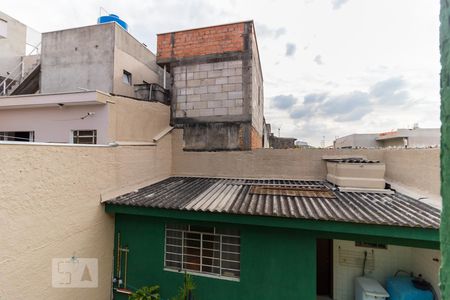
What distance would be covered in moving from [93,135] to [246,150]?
5.79m

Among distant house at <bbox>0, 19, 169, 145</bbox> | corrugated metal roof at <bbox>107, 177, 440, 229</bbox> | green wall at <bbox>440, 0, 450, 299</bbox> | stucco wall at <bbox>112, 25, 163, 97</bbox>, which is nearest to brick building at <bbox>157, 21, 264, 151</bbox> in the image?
distant house at <bbox>0, 19, 169, 145</bbox>

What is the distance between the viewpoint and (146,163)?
27.9 ft

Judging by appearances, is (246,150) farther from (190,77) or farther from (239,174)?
(190,77)

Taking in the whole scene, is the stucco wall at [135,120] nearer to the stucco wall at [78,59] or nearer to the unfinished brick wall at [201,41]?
the stucco wall at [78,59]

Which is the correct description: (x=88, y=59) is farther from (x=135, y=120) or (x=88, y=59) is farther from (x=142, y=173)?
(x=142, y=173)

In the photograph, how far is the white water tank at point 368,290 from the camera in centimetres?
630

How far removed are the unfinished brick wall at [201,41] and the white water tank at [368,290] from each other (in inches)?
367

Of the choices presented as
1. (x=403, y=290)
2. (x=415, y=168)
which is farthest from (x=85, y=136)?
(x=403, y=290)

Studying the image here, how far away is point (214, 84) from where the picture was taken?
1005cm

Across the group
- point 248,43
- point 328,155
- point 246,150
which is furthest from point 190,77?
point 328,155

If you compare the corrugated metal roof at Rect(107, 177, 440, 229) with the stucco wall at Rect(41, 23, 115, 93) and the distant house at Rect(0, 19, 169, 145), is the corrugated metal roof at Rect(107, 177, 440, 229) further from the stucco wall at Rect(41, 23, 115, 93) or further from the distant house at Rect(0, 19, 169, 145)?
the stucco wall at Rect(41, 23, 115, 93)

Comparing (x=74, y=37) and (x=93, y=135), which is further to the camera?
(x=74, y=37)

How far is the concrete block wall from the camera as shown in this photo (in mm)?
9812

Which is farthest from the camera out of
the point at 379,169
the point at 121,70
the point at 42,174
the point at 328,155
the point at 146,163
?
the point at 121,70
